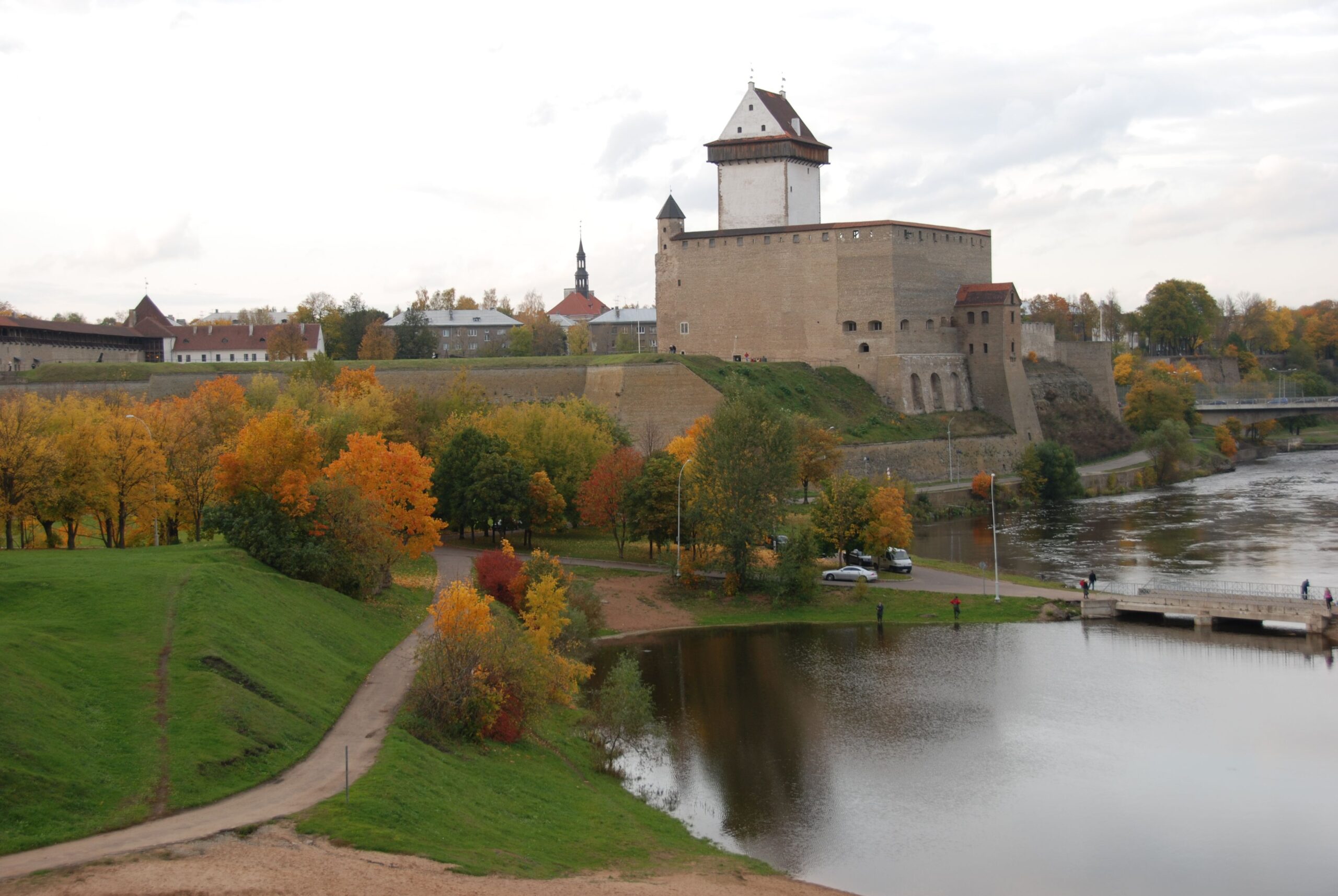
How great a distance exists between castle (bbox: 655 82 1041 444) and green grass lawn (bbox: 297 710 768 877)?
43.3m

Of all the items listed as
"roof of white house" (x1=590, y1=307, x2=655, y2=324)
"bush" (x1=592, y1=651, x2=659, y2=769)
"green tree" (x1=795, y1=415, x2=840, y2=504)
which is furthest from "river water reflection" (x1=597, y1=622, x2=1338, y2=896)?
"roof of white house" (x1=590, y1=307, x2=655, y2=324)

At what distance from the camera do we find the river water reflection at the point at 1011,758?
1582cm

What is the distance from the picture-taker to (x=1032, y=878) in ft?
50.5

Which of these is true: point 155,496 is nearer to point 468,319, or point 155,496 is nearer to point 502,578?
point 502,578

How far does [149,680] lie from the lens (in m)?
16.7

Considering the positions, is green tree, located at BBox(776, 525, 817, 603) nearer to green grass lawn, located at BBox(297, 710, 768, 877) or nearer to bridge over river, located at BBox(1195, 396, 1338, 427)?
green grass lawn, located at BBox(297, 710, 768, 877)

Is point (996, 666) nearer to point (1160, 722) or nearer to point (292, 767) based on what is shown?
point (1160, 722)

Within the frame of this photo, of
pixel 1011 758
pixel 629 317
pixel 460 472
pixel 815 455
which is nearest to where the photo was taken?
pixel 1011 758

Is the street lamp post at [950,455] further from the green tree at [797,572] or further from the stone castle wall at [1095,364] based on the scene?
the green tree at [797,572]

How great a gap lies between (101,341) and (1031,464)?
4731 cm

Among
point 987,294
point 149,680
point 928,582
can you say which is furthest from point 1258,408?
point 149,680

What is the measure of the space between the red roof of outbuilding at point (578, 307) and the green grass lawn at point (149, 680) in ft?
298

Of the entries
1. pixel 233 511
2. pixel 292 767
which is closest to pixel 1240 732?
pixel 292 767

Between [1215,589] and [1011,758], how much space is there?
13428 millimetres
